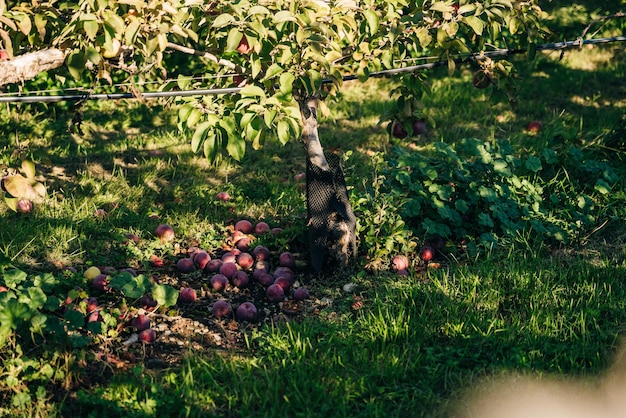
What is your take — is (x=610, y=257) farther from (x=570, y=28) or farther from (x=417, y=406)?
(x=570, y=28)

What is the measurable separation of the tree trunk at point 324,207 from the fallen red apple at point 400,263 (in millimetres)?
236

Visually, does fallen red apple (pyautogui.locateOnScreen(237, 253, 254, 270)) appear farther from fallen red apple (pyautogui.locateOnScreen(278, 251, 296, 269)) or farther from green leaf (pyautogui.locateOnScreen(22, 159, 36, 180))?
green leaf (pyautogui.locateOnScreen(22, 159, 36, 180))

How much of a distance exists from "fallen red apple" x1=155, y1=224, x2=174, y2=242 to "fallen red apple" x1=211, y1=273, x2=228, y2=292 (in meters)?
0.55

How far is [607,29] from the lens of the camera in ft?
24.8

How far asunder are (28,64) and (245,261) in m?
1.43

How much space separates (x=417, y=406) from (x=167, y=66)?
4.52 metres

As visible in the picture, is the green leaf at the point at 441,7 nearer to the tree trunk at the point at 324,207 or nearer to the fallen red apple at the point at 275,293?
the tree trunk at the point at 324,207

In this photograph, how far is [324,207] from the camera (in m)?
3.68

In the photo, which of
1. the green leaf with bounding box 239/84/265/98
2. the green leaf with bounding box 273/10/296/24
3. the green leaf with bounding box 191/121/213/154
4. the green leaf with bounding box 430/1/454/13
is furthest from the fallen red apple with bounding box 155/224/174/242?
the green leaf with bounding box 430/1/454/13

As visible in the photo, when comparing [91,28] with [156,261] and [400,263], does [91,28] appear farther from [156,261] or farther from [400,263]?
[400,263]

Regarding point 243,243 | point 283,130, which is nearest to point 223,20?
point 283,130

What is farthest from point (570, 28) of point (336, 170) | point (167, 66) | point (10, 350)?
point (10, 350)

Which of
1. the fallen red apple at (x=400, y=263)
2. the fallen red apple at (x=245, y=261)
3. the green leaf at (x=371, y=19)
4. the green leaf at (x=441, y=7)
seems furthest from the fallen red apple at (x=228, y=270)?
the green leaf at (x=441, y=7)

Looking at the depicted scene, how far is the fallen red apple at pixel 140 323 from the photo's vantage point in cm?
315
